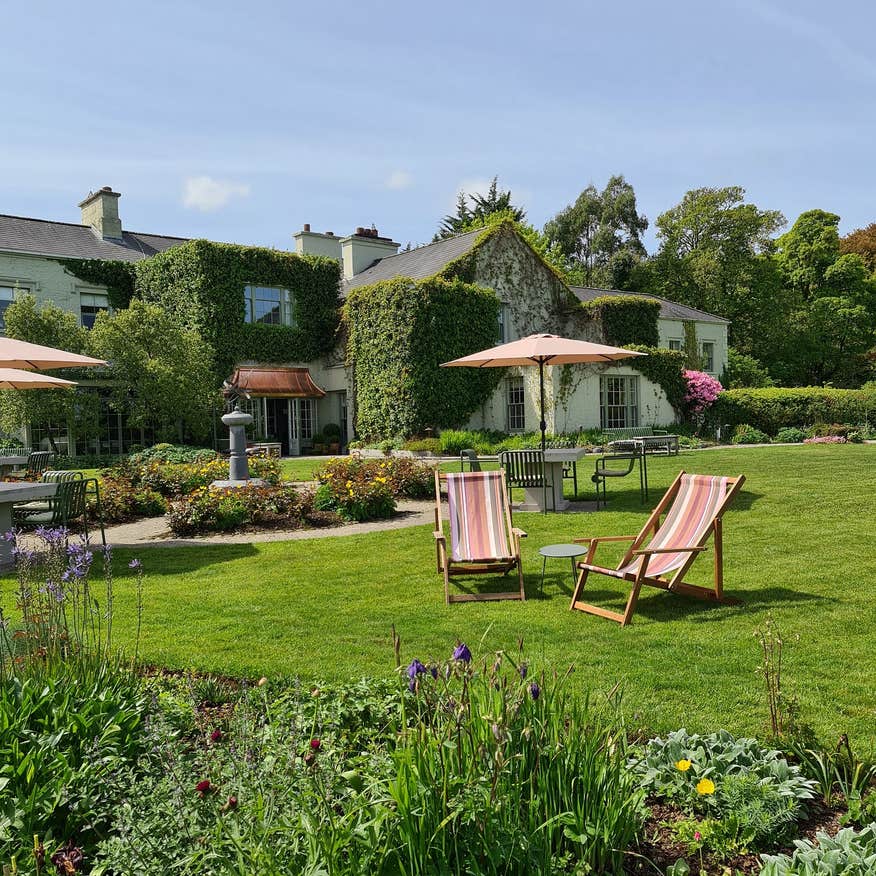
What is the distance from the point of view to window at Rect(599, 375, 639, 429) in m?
24.9

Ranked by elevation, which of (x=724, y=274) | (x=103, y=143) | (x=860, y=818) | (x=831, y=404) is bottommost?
(x=860, y=818)

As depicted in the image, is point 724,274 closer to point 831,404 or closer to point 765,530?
point 831,404

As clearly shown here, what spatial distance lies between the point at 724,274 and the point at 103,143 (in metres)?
38.2

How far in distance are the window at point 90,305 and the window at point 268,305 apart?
569cm

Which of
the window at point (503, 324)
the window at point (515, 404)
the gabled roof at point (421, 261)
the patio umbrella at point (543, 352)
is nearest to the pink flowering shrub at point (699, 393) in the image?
the window at point (515, 404)

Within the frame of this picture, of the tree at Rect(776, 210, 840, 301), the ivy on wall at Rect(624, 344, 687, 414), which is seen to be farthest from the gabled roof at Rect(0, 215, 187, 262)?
the tree at Rect(776, 210, 840, 301)

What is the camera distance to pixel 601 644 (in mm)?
4793

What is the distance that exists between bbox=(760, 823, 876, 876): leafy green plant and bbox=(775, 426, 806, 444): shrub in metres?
24.3

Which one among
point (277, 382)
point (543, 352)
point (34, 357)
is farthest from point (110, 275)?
point (543, 352)

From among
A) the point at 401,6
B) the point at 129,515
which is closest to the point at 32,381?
the point at 129,515

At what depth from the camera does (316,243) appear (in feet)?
109

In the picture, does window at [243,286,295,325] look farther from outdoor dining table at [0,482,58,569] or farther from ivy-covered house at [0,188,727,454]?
outdoor dining table at [0,482,58,569]

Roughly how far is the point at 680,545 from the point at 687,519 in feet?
0.89

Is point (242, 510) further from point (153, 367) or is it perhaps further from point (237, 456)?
point (153, 367)
